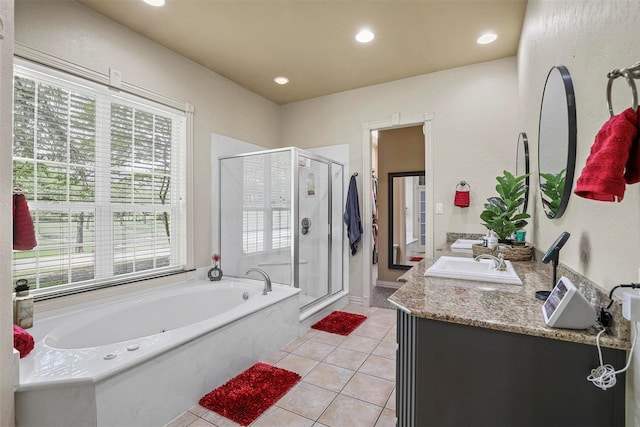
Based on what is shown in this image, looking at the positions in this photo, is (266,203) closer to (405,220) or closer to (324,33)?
(324,33)

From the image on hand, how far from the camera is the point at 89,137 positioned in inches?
89.6

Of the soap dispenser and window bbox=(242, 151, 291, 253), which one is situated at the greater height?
window bbox=(242, 151, 291, 253)

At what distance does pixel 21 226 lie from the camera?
5.31ft

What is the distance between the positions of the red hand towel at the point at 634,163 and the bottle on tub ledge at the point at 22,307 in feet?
8.69

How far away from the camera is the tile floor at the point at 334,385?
174 cm

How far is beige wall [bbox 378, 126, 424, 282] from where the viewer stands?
4477 millimetres

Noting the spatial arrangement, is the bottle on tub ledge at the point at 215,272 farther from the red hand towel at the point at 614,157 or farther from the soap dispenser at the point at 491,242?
the red hand towel at the point at 614,157

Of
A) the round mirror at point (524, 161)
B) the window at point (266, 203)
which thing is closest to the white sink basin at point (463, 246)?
the round mirror at point (524, 161)

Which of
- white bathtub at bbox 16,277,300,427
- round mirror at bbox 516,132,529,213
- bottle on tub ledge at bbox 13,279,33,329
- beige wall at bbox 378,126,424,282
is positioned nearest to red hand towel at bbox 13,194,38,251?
bottle on tub ledge at bbox 13,279,33,329

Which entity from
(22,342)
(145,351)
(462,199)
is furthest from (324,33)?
(22,342)

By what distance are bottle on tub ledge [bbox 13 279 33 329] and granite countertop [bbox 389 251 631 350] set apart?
6.67 feet

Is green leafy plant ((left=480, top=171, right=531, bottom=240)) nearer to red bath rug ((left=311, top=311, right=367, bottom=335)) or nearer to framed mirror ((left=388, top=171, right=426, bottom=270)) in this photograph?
red bath rug ((left=311, top=311, right=367, bottom=335))

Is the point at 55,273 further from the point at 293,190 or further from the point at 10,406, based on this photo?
the point at 293,190

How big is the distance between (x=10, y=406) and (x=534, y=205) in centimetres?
321
